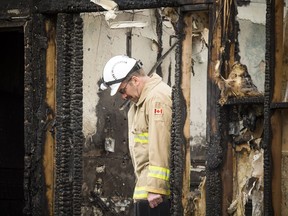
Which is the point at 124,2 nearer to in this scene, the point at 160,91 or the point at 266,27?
the point at 160,91

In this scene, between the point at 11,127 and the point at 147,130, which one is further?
the point at 11,127

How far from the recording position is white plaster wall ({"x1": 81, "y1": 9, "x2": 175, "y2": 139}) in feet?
34.2

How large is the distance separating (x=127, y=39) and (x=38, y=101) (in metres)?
4.04

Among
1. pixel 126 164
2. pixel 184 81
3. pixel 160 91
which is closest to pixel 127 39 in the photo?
pixel 126 164

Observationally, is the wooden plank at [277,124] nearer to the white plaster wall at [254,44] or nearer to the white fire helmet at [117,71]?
the white plaster wall at [254,44]

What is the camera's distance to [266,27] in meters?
5.30

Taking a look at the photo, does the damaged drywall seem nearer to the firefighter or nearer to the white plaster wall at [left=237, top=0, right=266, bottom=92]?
the firefighter

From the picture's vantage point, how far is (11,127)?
30.6 feet

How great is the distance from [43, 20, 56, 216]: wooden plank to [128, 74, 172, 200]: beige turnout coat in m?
0.72

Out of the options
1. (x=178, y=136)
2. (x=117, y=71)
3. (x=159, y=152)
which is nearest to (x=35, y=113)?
(x=117, y=71)

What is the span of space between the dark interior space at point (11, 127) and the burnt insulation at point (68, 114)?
2671 mm

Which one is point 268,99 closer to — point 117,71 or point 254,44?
point 254,44

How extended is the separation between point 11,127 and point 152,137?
3.06 metres

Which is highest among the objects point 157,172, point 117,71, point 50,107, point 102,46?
point 102,46
